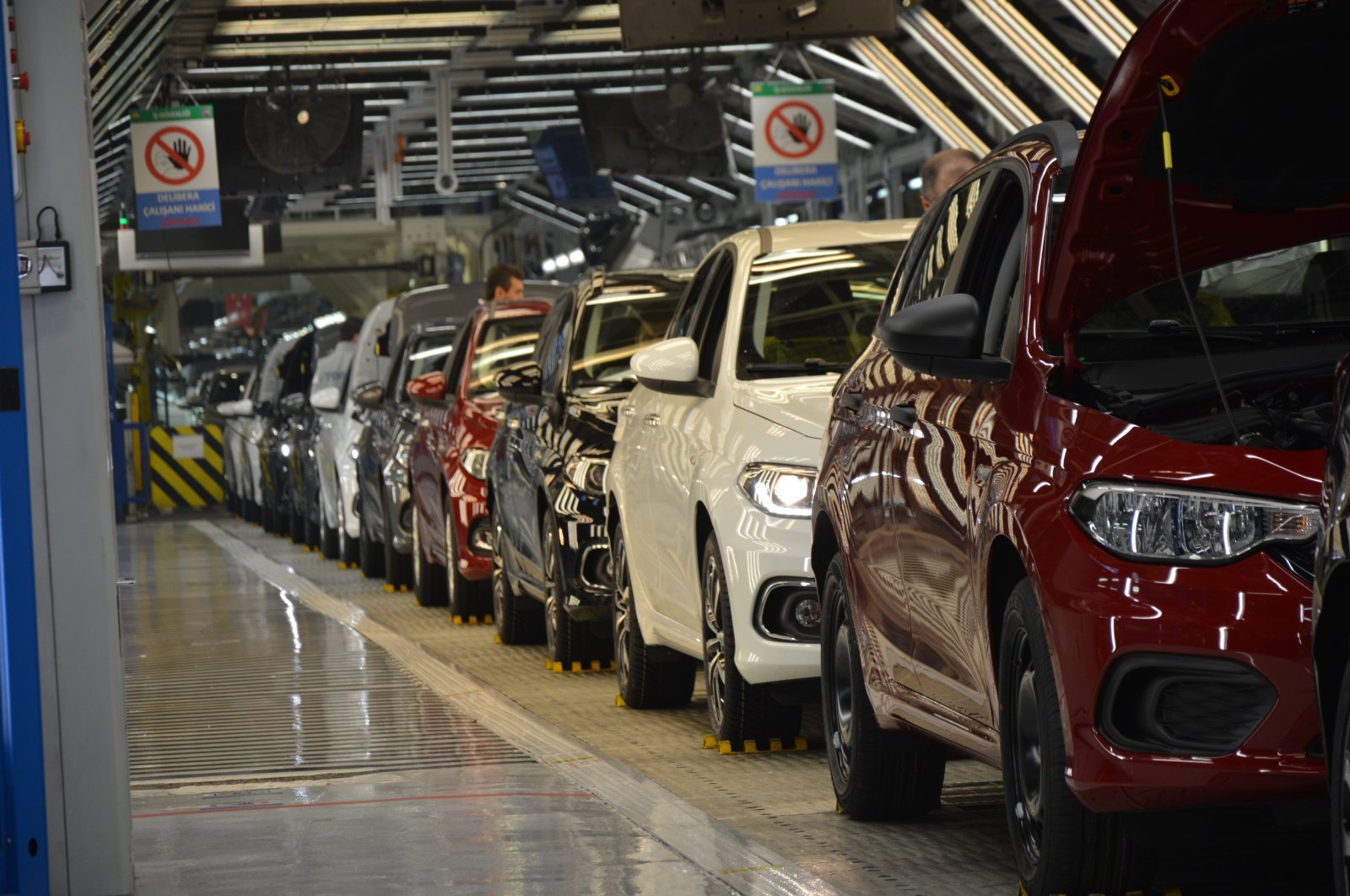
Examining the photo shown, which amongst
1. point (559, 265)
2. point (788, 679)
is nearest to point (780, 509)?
point (788, 679)

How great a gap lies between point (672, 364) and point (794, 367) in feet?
1.49

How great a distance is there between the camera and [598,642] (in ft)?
36.5

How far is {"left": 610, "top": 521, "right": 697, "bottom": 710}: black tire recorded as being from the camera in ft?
30.8

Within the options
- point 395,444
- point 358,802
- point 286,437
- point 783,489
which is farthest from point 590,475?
point 286,437

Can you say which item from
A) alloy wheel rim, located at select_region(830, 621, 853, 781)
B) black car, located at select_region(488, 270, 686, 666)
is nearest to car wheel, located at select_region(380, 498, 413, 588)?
black car, located at select_region(488, 270, 686, 666)

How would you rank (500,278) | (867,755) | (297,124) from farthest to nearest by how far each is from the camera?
(297,124), (500,278), (867,755)

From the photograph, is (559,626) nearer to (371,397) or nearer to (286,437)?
(371,397)

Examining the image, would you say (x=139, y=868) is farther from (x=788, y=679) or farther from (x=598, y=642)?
(x=598, y=642)

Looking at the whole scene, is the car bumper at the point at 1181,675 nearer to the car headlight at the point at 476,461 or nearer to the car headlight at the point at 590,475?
the car headlight at the point at 590,475

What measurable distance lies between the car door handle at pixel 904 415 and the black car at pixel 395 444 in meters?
10.1

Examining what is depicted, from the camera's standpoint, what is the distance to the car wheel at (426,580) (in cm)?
1514

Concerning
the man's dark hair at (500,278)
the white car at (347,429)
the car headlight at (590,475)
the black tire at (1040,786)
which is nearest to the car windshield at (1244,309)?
the black tire at (1040,786)

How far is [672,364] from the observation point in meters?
8.06

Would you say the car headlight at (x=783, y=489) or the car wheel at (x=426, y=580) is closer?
the car headlight at (x=783, y=489)
